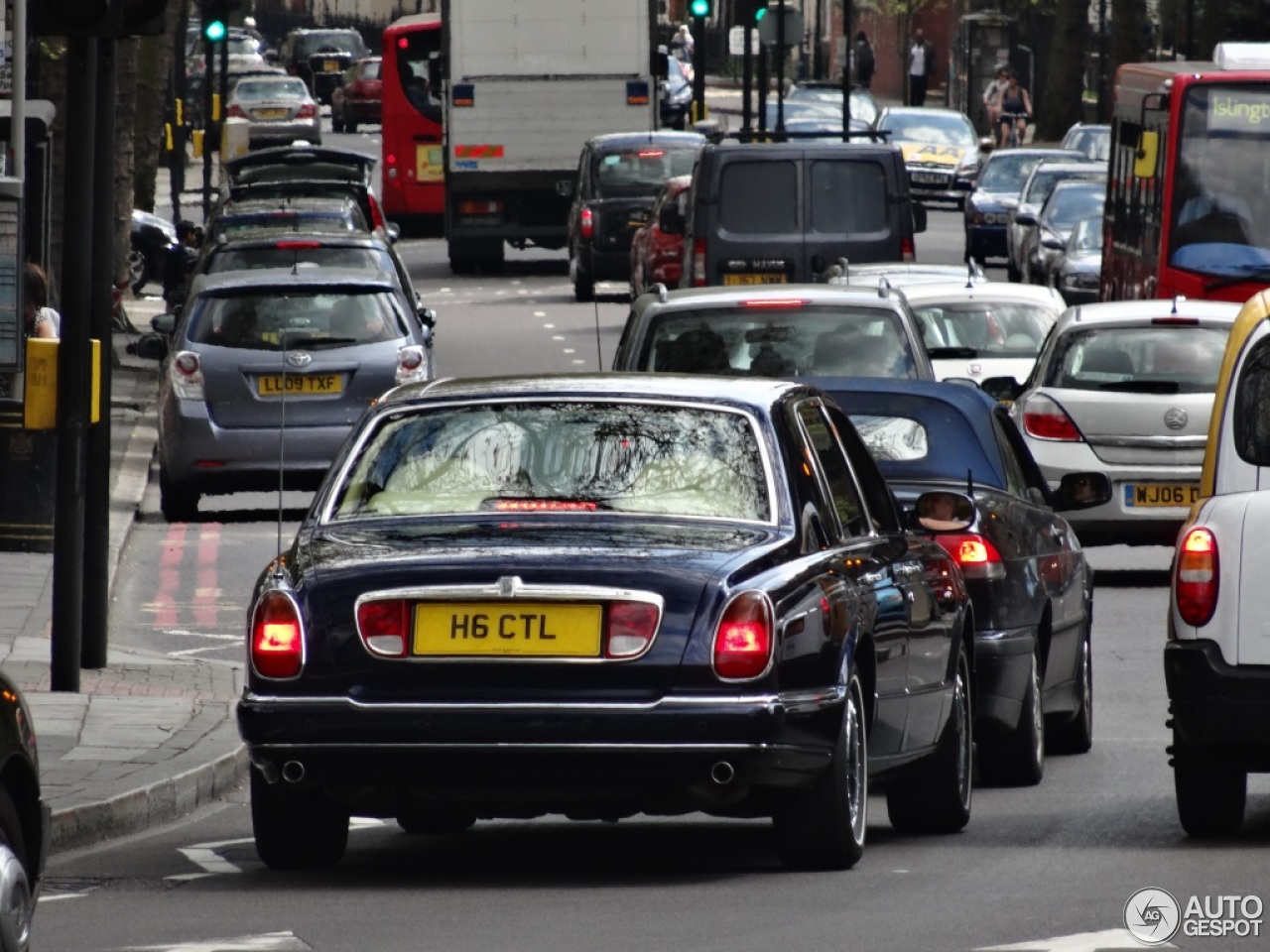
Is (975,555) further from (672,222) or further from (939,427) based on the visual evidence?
(672,222)

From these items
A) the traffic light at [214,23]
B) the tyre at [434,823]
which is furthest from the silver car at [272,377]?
the traffic light at [214,23]

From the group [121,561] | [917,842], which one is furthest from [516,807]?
[121,561]

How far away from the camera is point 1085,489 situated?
11352 mm

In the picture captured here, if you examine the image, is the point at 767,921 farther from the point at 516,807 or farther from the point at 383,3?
the point at 383,3

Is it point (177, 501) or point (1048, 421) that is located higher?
point (1048, 421)

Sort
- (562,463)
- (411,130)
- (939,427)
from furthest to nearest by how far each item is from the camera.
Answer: (411,130)
(939,427)
(562,463)

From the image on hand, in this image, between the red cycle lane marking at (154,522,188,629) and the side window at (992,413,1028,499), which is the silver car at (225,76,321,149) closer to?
the red cycle lane marking at (154,522,188,629)

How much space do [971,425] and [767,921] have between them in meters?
4.31

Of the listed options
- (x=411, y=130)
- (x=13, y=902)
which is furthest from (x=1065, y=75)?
(x=13, y=902)

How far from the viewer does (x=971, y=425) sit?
11.9m

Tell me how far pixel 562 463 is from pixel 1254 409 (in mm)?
2014

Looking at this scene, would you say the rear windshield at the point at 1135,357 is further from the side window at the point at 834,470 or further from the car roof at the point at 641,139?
the car roof at the point at 641,139

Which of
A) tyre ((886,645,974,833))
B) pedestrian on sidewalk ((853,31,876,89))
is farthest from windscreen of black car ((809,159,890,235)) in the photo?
pedestrian on sidewalk ((853,31,876,89))

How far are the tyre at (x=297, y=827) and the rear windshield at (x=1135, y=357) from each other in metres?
10.7
